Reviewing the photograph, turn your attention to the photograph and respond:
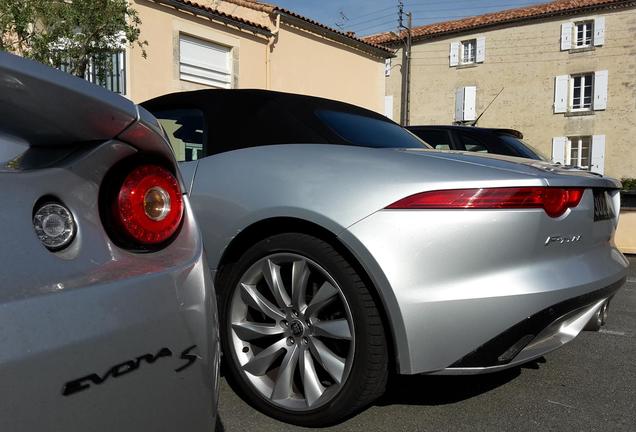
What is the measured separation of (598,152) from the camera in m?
25.5

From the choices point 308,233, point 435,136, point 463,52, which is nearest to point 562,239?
point 308,233

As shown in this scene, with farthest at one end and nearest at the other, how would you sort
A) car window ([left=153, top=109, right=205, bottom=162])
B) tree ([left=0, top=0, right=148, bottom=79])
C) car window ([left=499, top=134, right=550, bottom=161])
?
car window ([left=499, top=134, right=550, bottom=161]) → tree ([left=0, top=0, right=148, bottom=79]) → car window ([left=153, top=109, right=205, bottom=162])

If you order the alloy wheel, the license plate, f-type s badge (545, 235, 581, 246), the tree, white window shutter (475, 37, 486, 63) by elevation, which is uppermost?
white window shutter (475, 37, 486, 63)

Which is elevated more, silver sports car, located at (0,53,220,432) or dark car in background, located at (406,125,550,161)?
dark car in background, located at (406,125,550,161)

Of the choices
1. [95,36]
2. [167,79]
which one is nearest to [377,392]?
[95,36]

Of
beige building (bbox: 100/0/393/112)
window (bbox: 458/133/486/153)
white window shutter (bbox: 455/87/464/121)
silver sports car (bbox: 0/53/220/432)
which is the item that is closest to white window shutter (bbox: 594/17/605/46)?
white window shutter (bbox: 455/87/464/121)

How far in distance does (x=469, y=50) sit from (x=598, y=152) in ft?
27.3

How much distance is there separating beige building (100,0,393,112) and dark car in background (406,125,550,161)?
5.97m

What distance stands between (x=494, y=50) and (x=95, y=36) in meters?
24.8

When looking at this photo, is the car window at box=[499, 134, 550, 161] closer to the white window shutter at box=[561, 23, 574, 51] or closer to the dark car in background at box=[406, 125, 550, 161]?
the dark car in background at box=[406, 125, 550, 161]

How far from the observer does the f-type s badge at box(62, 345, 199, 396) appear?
38.8 inches

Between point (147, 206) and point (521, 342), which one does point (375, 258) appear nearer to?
point (521, 342)

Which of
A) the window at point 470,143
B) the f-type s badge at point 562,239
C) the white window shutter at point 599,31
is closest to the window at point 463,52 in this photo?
the white window shutter at point 599,31

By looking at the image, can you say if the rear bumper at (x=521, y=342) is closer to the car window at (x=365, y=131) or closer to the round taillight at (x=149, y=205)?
the car window at (x=365, y=131)
